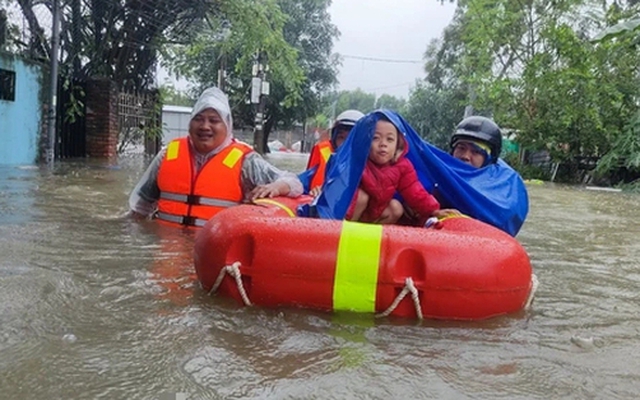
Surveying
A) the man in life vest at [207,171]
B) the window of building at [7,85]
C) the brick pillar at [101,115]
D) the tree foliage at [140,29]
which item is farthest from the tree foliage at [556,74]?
the man in life vest at [207,171]

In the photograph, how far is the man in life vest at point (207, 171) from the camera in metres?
4.36

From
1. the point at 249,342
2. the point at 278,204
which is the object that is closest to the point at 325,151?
the point at 278,204

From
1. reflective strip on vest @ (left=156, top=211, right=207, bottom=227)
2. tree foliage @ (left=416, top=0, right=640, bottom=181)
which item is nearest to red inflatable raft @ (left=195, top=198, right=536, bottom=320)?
reflective strip on vest @ (left=156, top=211, right=207, bottom=227)

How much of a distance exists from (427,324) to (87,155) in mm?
11649

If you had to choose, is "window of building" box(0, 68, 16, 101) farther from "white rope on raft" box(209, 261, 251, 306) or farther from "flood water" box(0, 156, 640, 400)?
"white rope on raft" box(209, 261, 251, 306)

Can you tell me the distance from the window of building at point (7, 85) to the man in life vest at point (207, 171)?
21.0 ft

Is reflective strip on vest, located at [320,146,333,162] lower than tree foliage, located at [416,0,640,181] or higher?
lower

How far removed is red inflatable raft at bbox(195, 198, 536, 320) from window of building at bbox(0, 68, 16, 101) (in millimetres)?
8255

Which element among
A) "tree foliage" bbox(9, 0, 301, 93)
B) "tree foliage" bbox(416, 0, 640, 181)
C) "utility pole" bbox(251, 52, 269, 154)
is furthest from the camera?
"utility pole" bbox(251, 52, 269, 154)

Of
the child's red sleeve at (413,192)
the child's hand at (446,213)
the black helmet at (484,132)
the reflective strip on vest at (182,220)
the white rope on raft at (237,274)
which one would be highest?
the black helmet at (484,132)

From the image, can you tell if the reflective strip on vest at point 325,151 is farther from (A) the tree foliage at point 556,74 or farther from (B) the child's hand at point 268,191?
(A) the tree foliage at point 556,74

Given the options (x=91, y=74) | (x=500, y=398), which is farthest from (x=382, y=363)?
(x=91, y=74)

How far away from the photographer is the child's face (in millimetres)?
3500

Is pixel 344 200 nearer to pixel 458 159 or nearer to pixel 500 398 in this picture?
pixel 458 159
